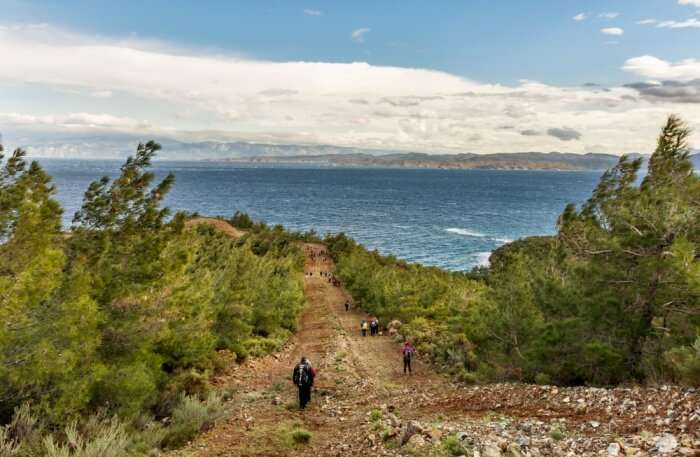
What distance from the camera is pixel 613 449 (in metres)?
7.73

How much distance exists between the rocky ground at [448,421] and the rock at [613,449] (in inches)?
0.6

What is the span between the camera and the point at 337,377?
1947 cm

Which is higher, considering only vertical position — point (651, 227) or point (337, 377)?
point (651, 227)

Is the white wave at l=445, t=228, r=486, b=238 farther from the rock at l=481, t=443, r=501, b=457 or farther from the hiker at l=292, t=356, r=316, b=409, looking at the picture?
the rock at l=481, t=443, r=501, b=457

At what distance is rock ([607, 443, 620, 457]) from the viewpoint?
300 inches

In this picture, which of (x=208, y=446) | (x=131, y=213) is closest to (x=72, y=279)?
(x=131, y=213)

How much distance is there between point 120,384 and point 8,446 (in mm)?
3740

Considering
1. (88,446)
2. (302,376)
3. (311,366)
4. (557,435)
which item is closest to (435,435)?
(557,435)

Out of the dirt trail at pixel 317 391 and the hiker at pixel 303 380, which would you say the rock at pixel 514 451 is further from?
the hiker at pixel 303 380

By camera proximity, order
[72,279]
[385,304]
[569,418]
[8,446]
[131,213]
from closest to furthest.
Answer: [8,446] < [569,418] < [72,279] < [131,213] < [385,304]

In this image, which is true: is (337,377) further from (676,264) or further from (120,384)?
(676,264)

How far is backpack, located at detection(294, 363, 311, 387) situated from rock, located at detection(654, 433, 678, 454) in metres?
9.15

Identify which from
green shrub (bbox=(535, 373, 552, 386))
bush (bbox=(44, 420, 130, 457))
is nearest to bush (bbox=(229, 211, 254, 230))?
green shrub (bbox=(535, 373, 552, 386))

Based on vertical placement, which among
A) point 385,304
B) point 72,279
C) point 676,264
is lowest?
point 385,304
